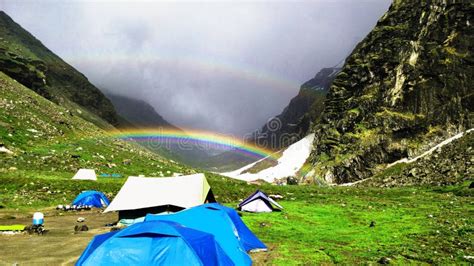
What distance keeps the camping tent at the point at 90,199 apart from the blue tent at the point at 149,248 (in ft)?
80.4

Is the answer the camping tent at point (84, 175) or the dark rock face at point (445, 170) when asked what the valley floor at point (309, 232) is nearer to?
the camping tent at point (84, 175)

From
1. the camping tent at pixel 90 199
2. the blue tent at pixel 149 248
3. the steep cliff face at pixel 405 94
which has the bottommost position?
the blue tent at pixel 149 248

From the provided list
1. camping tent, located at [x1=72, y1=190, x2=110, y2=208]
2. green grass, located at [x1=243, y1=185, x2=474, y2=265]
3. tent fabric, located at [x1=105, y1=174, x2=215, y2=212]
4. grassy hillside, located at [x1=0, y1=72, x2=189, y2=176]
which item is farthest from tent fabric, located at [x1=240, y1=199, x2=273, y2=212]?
grassy hillside, located at [x1=0, y1=72, x2=189, y2=176]

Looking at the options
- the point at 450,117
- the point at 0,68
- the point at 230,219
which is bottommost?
the point at 230,219

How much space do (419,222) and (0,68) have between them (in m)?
122

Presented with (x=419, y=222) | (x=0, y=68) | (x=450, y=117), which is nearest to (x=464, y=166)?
(x=419, y=222)

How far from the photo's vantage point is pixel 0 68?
11031 centimetres

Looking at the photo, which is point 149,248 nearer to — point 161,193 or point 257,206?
point 161,193

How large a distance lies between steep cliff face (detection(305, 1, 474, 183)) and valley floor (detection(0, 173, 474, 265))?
302 ft

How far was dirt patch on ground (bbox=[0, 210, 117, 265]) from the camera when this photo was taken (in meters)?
15.1

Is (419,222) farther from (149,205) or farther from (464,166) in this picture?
(464,166)

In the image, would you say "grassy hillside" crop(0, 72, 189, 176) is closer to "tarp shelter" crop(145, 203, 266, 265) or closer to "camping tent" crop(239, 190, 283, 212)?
"camping tent" crop(239, 190, 283, 212)

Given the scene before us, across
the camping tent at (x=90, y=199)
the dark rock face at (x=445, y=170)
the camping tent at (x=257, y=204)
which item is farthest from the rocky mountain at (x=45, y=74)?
the camping tent at (x=257, y=204)

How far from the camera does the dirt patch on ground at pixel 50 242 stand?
49.6 ft
